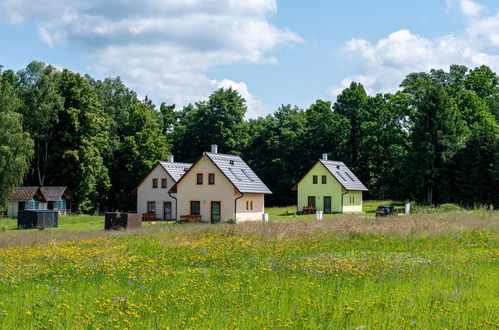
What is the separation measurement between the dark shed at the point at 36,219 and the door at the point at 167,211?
1554cm

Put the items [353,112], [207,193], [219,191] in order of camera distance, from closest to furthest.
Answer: [219,191] < [207,193] < [353,112]

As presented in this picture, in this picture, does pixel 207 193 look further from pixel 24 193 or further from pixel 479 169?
pixel 479 169

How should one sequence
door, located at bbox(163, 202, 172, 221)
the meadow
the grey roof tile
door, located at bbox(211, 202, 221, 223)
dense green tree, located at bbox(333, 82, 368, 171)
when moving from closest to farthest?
the meadow, the grey roof tile, door, located at bbox(211, 202, 221, 223), door, located at bbox(163, 202, 172, 221), dense green tree, located at bbox(333, 82, 368, 171)

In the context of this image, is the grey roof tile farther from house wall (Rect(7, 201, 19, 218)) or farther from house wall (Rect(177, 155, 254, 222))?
house wall (Rect(7, 201, 19, 218))

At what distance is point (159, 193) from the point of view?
181 ft

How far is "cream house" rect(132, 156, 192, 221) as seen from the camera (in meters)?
54.6

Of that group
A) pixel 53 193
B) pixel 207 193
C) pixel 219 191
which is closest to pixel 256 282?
pixel 219 191

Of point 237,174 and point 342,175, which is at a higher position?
point 342,175

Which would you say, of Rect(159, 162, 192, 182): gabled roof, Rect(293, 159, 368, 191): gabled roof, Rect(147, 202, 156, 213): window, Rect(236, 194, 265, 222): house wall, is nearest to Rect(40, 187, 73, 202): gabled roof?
Rect(147, 202, 156, 213): window

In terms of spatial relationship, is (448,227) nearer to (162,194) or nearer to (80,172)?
(162,194)

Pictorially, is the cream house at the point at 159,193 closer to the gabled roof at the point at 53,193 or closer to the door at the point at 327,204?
the gabled roof at the point at 53,193

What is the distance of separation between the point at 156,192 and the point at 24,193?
1382 cm

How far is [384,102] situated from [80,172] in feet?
140

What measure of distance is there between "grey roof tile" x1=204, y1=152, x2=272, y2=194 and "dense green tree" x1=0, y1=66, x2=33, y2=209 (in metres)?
17.1
